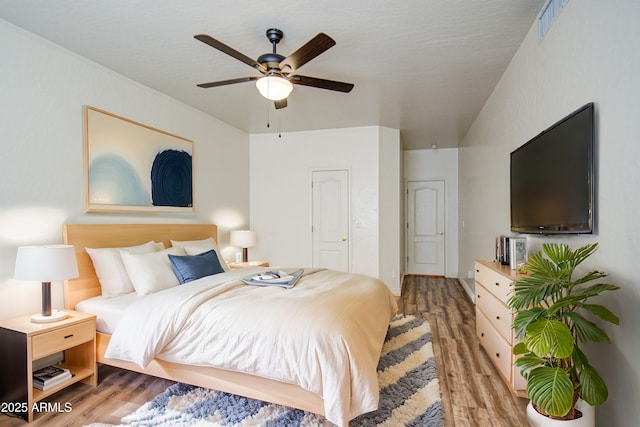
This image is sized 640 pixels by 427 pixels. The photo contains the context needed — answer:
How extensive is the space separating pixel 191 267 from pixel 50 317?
42.4 inches

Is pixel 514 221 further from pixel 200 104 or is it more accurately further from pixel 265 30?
pixel 200 104

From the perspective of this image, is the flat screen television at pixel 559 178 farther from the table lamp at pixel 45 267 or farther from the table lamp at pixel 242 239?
the table lamp at pixel 242 239

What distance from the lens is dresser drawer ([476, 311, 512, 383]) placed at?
8.08ft

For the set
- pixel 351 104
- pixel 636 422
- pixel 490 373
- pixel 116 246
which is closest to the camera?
pixel 636 422

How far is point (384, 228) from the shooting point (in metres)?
5.32

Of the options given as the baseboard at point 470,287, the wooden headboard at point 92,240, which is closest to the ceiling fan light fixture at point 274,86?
the wooden headboard at point 92,240

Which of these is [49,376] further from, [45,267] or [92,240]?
[92,240]

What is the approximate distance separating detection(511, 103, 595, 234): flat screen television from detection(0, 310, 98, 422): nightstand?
323 centimetres

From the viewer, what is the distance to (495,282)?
9.01 feet

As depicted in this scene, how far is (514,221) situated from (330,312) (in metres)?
1.86

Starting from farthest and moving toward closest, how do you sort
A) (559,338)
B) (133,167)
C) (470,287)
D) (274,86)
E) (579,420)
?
(470,287) → (133,167) → (274,86) → (579,420) → (559,338)

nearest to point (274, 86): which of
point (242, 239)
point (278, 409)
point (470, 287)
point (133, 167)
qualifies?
point (133, 167)

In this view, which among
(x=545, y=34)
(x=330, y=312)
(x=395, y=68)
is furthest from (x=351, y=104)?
(x=330, y=312)

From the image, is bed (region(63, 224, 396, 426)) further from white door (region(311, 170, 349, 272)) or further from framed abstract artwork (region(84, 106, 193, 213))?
white door (region(311, 170, 349, 272))
